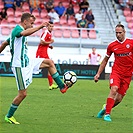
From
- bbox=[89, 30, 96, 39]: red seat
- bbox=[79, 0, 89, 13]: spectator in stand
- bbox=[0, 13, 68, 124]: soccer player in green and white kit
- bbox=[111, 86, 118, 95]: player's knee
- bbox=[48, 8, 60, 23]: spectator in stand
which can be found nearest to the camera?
bbox=[0, 13, 68, 124]: soccer player in green and white kit

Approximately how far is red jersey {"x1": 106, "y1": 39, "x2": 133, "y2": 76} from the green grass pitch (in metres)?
1.03

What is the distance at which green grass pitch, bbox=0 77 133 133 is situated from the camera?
32.9ft

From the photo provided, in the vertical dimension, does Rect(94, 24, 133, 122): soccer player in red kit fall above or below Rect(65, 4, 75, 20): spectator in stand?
above

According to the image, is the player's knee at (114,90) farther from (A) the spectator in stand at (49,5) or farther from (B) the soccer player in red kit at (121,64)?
(A) the spectator in stand at (49,5)

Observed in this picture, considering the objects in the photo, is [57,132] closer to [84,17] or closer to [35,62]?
[35,62]

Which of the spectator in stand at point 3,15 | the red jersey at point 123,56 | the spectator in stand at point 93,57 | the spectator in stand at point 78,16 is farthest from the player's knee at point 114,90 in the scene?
the spectator in stand at point 78,16

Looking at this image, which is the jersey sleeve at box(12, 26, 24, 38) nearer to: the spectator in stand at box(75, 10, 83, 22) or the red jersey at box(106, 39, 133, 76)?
the red jersey at box(106, 39, 133, 76)

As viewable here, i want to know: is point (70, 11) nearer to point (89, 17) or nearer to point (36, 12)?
point (89, 17)

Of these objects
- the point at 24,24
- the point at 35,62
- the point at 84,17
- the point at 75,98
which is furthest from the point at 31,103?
the point at 84,17

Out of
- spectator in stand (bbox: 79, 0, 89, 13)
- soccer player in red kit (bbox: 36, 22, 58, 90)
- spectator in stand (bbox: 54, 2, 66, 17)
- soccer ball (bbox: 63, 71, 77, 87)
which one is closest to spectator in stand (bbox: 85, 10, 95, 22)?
spectator in stand (bbox: 79, 0, 89, 13)

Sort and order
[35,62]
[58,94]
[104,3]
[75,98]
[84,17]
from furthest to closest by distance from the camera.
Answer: [104,3]
[84,17]
[58,94]
[75,98]
[35,62]

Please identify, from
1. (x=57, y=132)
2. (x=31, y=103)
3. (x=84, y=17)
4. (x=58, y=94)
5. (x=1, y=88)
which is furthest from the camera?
(x=84, y=17)

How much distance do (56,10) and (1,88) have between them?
13066mm

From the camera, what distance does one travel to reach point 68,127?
400 inches
